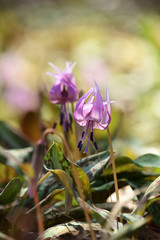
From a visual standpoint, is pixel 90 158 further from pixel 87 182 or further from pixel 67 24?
pixel 67 24

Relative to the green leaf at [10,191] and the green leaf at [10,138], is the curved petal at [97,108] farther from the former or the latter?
the green leaf at [10,138]

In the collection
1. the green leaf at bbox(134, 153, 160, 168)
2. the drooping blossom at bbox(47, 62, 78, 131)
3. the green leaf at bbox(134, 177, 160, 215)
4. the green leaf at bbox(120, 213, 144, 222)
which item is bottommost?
the green leaf at bbox(120, 213, 144, 222)

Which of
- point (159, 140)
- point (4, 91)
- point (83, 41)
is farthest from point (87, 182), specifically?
point (83, 41)

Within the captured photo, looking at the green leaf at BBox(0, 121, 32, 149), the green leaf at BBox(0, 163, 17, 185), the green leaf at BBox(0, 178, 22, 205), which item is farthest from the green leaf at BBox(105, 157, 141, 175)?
the green leaf at BBox(0, 121, 32, 149)

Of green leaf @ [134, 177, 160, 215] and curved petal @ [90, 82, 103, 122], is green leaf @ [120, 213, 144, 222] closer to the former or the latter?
green leaf @ [134, 177, 160, 215]

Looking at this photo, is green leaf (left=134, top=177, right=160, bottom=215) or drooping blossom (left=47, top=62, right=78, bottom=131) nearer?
green leaf (left=134, top=177, right=160, bottom=215)

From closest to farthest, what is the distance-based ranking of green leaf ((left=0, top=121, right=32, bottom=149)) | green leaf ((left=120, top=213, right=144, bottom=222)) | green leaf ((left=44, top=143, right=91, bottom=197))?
green leaf ((left=120, top=213, right=144, bottom=222)), green leaf ((left=44, top=143, right=91, bottom=197)), green leaf ((left=0, top=121, right=32, bottom=149))

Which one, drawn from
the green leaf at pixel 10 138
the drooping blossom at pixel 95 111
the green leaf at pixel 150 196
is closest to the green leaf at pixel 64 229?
the green leaf at pixel 150 196
